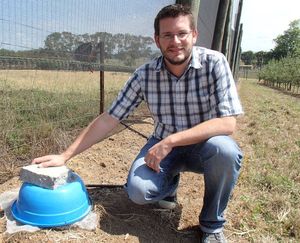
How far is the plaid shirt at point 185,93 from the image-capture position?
236 cm

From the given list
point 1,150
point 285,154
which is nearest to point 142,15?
point 285,154

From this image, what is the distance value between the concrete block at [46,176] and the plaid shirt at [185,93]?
552 mm

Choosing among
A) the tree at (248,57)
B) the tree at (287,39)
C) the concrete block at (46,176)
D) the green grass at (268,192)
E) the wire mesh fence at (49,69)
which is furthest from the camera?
the tree at (248,57)

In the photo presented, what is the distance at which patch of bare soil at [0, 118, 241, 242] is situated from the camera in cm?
221

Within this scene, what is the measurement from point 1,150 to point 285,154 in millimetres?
3170

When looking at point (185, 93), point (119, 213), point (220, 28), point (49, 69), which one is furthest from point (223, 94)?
point (220, 28)

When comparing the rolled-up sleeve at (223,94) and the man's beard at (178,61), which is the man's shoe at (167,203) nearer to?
the rolled-up sleeve at (223,94)

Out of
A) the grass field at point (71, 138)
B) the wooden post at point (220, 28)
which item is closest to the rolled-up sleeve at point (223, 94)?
the grass field at point (71, 138)

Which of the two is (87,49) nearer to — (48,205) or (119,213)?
(119,213)

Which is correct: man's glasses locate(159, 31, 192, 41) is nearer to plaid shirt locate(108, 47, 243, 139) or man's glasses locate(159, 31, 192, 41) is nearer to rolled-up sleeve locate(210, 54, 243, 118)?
plaid shirt locate(108, 47, 243, 139)

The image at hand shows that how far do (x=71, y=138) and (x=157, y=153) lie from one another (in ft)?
6.02

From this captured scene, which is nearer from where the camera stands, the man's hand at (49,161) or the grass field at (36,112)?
the man's hand at (49,161)

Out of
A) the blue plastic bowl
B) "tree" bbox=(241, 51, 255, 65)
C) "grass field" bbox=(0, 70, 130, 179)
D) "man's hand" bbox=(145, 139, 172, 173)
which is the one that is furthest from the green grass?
"tree" bbox=(241, 51, 255, 65)

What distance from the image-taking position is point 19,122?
133 inches
